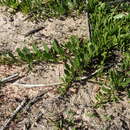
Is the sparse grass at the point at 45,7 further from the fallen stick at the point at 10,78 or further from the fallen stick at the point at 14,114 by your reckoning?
the fallen stick at the point at 14,114

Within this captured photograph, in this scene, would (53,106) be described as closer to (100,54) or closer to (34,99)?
(34,99)

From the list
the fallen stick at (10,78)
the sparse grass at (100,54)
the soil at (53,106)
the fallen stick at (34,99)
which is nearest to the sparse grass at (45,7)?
the sparse grass at (100,54)

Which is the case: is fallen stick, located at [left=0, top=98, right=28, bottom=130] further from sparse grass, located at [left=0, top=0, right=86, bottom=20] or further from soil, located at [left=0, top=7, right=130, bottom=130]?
sparse grass, located at [left=0, top=0, right=86, bottom=20]

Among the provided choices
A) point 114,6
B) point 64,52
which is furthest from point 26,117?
point 114,6

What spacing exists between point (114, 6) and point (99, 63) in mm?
1054

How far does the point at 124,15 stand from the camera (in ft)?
11.7

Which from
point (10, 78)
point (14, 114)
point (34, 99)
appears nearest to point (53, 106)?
point (34, 99)

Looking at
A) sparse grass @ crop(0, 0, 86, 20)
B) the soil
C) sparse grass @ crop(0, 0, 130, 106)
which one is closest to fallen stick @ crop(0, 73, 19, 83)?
the soil

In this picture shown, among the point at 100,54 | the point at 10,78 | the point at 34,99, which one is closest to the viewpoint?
the point at 34,99

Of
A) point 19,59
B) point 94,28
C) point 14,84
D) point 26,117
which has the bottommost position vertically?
point 26,117

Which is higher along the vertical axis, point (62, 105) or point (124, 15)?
point (124, 15)

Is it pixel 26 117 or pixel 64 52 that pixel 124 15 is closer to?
pixel 64 52

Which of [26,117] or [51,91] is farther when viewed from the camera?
[51,91]

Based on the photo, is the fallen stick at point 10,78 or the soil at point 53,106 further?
the fallen stick at point 10,78
